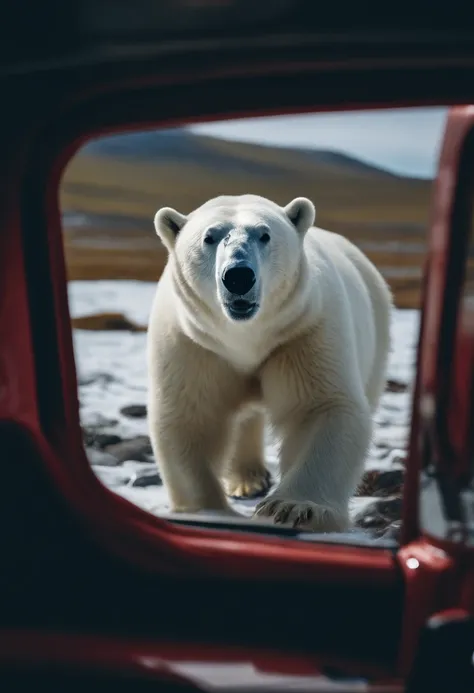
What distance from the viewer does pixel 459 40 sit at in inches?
32.3

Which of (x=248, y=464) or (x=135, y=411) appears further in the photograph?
(x=135, y=411)

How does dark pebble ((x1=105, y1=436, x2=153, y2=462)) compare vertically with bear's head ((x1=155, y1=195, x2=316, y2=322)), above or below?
below

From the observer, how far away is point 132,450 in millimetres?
3238

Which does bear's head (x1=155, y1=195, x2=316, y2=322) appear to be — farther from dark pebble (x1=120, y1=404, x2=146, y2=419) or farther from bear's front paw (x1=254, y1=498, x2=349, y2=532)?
dark pebble (x1=120, y1=404, x2=146, y2=419)

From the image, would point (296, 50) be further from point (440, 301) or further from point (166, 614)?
point (166, 614)

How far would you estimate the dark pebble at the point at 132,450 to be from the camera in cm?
318

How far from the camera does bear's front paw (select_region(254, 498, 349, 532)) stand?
1.84m

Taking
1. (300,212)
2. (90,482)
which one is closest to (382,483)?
(300,212)

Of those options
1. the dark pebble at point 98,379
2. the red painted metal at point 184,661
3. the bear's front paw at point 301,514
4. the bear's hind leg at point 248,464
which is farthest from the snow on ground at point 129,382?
the red painted metal at point 184,661

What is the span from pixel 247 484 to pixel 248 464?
67 mm


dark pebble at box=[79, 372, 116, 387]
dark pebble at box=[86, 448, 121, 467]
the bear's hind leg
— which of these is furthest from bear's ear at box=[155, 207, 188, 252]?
dark pebble at box=[79, 372, 116, 387]

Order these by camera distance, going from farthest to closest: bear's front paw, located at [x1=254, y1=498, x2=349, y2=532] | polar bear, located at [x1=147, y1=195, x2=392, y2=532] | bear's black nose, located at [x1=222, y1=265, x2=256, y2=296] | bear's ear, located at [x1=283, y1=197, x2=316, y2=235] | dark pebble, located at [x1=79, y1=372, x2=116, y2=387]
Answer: dark pebble, located at [x1=79, y1=372, x2=116, y2=387] < bear's ear, located at [x1=283, y1=197, x2=316, y2=235] < polar bear, located at [x1=147, y1=195, x2=392, y2=532] < bear's black nose, located at [x1=222, y1=265, x2=256, y2=296] < bear's front paw, located at [x1=254, y1=498, x2=349, y2=532]

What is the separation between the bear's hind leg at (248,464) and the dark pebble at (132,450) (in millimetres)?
338

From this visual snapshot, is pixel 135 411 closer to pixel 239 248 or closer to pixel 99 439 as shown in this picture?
pixel 99 439
